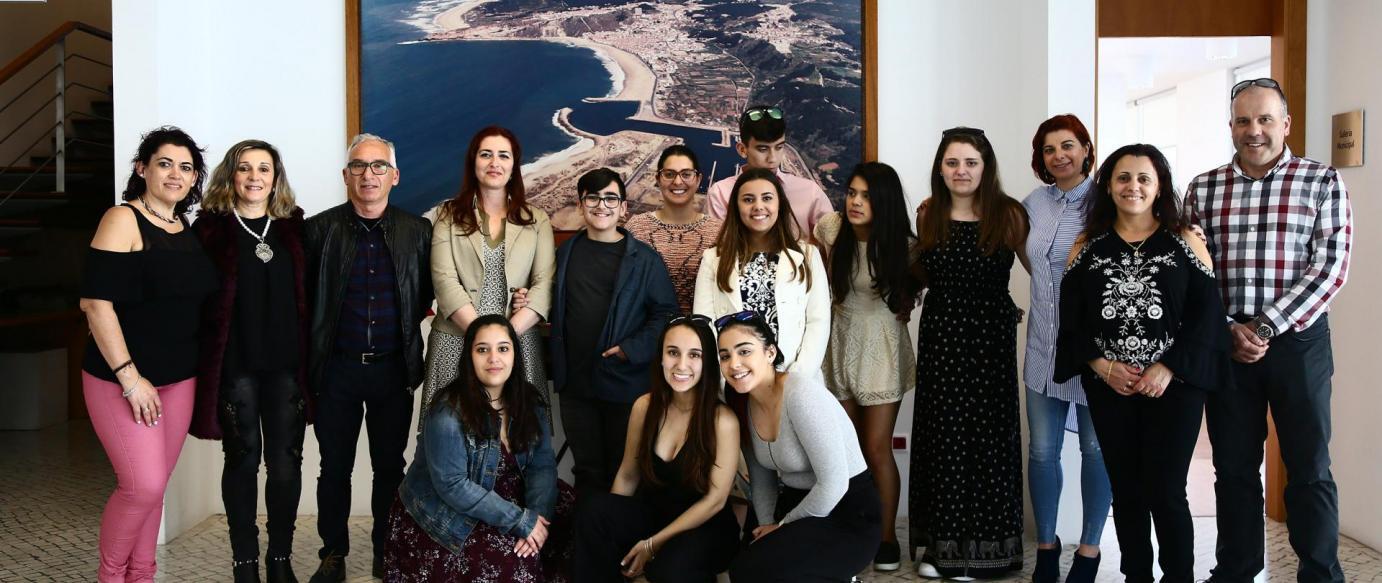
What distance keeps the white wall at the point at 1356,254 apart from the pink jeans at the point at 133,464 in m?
3.91

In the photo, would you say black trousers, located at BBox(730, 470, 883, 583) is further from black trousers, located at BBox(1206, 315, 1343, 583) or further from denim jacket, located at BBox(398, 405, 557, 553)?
black trousers, located at BBox(1206, 315, 1343, 583)

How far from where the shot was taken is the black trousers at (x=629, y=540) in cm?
295

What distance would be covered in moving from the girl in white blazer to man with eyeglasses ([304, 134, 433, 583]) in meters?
0.91

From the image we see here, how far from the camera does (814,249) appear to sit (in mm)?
3393

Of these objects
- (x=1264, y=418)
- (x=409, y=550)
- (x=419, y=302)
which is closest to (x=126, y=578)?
(x=409, y=550)

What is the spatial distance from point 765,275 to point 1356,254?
88.1 inches

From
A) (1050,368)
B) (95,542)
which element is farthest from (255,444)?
(1050,368)

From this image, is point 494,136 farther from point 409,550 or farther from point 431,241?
point 409,550

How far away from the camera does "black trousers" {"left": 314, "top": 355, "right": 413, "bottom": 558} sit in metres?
3.28

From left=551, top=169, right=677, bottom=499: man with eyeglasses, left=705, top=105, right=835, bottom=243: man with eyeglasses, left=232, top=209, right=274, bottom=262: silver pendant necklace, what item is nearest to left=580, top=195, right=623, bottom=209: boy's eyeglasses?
left=551, top=169, right=677, bottom=499: man with eyeglasses

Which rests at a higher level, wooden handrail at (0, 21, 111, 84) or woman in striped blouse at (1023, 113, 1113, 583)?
wooden handrail at (0, 21, 111, 84)

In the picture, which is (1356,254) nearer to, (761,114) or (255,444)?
(761,114)

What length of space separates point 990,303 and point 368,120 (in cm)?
258

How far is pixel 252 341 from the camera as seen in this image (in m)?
3.11
